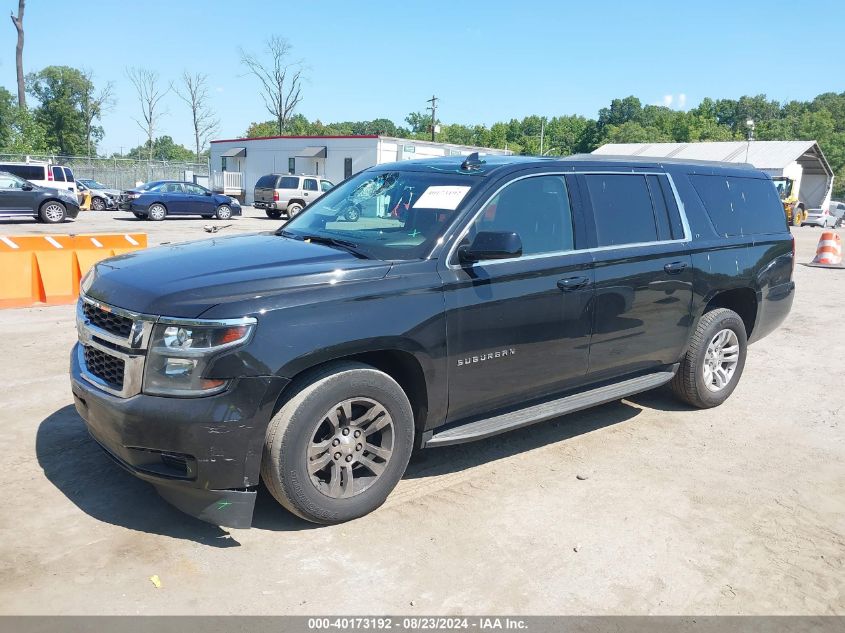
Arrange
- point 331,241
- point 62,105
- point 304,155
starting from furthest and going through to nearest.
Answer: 1. point 62,105
2. point 304,155
3. point 331,241

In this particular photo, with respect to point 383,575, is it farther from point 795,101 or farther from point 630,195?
point 795,101

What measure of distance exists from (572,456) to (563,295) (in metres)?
1.17

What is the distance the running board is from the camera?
4.12 meters

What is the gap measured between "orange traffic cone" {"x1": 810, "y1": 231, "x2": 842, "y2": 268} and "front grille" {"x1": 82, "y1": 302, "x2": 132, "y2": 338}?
17.5 m

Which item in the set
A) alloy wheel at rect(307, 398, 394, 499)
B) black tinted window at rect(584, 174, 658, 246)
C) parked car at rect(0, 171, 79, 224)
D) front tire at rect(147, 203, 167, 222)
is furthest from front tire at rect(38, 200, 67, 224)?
alloy wheel at rect(307, 398, 394, 499)

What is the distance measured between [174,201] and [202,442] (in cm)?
2537

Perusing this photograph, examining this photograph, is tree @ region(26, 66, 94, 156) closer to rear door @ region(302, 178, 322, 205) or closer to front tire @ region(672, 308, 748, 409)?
rear door @ region(302, 178, 322, 205)

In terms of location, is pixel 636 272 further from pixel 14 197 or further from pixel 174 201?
pixel 174 201

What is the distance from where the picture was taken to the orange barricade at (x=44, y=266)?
29.5 feet

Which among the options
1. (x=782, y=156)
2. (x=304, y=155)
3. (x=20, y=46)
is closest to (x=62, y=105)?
(x=20, y=46)

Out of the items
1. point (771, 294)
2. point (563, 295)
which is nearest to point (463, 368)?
point (563, 295)

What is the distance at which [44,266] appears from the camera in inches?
364

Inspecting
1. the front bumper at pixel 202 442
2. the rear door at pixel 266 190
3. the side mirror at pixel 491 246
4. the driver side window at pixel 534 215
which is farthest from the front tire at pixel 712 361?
the rear door at pixel 266 190

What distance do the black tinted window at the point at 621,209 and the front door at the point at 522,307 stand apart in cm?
23
